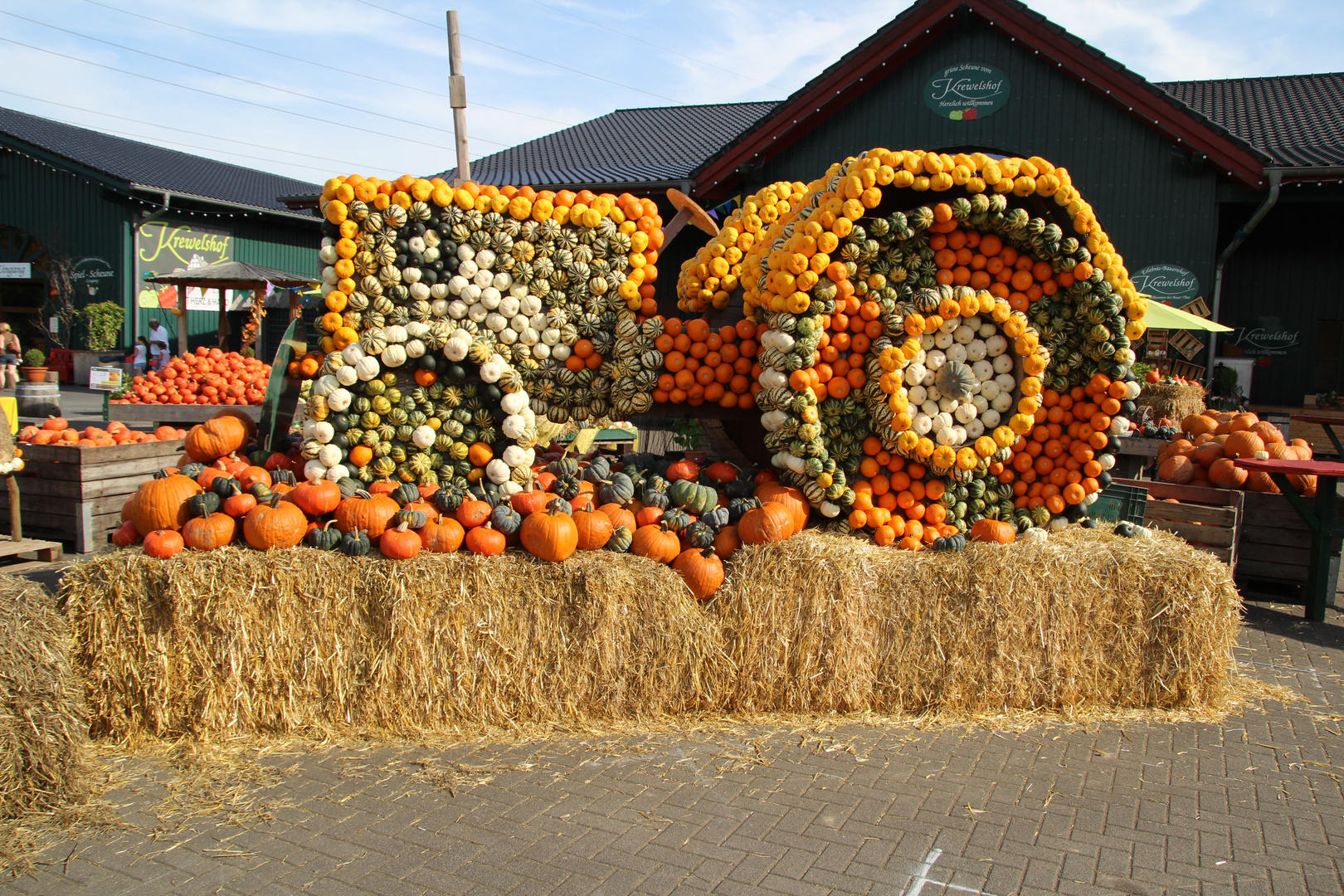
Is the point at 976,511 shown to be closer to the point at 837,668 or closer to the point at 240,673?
the point at 837,668

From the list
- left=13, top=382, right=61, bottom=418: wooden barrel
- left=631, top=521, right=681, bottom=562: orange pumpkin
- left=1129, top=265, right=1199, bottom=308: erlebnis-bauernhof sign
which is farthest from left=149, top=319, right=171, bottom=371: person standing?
left=1129, top=265, right=1199, bottom=308: erlebnis-bauernhof sign

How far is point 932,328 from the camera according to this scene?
4.87 m

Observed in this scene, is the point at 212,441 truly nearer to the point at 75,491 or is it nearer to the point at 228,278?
the point at 75,491

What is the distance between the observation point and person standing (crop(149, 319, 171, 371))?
21.1m

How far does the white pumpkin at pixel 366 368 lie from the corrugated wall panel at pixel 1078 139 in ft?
34.3

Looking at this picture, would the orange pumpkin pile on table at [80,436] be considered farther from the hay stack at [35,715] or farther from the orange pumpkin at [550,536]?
the orange pumpkin at [550,536]

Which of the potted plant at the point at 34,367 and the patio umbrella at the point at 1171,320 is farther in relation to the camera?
the potted plant at the point at 34,367

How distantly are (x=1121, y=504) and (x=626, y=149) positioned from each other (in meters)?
13.3

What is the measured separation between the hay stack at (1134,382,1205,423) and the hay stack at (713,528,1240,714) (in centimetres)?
643

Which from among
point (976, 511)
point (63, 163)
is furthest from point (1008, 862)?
point (63, 163)

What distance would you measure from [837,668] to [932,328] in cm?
189

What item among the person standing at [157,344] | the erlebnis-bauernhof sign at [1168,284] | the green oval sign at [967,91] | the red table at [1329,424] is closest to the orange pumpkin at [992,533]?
the red table at [1329,424]

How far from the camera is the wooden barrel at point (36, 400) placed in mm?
13289

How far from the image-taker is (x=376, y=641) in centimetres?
404
